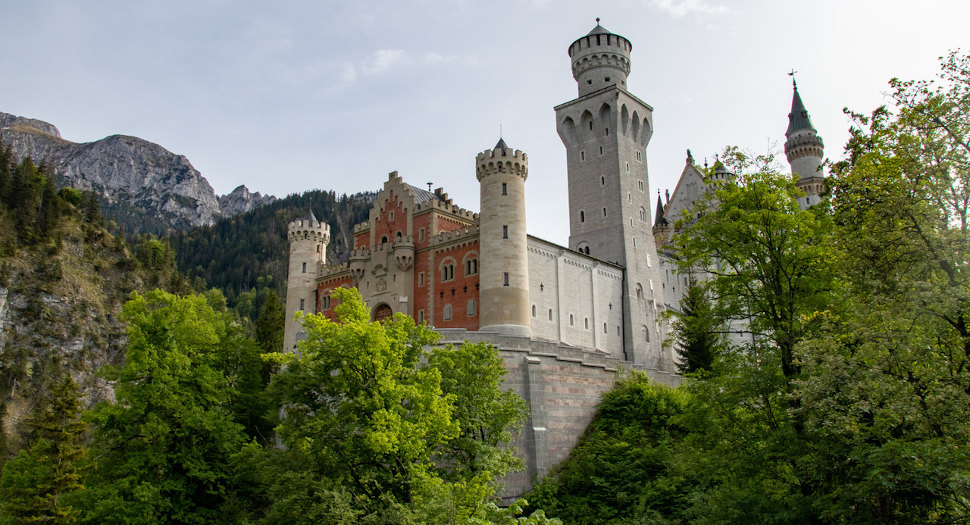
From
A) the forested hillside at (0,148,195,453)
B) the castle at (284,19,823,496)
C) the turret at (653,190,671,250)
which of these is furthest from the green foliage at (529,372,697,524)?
the forested hillside at (0,148,195,453)

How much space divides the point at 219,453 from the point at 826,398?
23844 mm

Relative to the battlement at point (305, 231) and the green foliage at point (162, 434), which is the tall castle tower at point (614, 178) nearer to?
the battlement at point (305, 231)

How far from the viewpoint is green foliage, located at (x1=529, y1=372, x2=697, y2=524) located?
29.7 meters

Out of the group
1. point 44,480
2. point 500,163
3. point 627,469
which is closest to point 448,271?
point 500,163

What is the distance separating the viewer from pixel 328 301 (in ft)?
185

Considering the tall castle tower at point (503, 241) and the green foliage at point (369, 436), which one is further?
the tall castle tower at point (503, 241)

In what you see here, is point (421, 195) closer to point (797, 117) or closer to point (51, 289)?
point (797, 117)

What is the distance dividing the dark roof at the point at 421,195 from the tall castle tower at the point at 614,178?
40.0 feet

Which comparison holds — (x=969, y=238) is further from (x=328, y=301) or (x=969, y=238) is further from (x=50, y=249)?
(x=50, y=249)

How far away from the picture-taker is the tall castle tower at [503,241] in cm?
4297

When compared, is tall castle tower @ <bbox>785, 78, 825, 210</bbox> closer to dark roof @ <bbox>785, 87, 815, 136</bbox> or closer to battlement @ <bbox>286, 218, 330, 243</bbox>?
dark roof @ <bbox>785, 87, 815, 136</bbox>

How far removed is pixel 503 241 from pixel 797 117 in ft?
169

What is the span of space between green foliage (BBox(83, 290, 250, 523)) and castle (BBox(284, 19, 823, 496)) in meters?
11.6

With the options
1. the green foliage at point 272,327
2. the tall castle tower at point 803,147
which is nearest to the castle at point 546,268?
the green foliage at point 272,327
